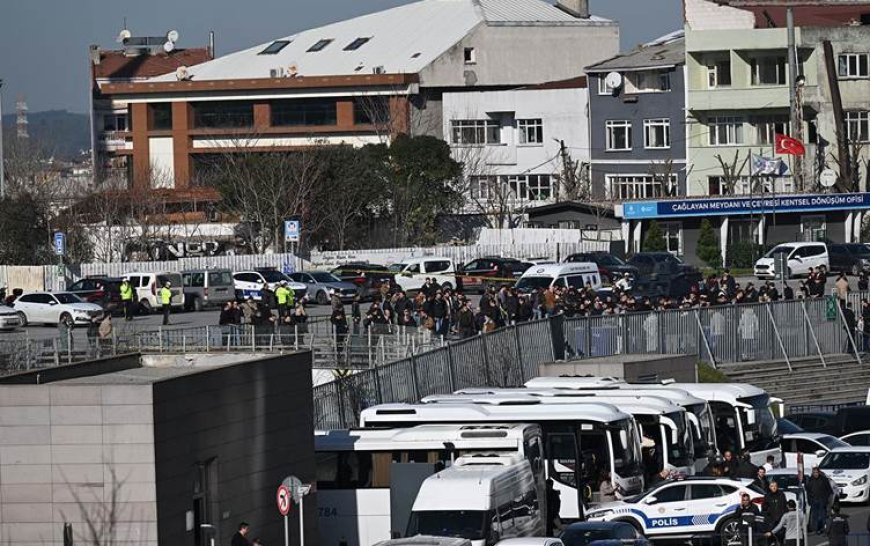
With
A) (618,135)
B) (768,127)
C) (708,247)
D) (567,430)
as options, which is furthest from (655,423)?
(618,135)

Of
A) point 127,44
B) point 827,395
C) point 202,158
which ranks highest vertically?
point 127,44

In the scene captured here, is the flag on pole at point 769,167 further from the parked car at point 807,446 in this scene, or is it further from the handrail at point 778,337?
the parked car at point 807,446

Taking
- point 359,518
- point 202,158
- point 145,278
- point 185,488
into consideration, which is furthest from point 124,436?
point 202,158

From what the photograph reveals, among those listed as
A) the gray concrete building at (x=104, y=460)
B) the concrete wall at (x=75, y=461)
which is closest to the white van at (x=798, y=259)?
the gray concrete building at (x=104, y=460)

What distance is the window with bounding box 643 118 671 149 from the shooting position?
88688 millimetres

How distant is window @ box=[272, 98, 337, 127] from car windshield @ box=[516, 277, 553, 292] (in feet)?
167

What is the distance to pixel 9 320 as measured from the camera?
57.5m

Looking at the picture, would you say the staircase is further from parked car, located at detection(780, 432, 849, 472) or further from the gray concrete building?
the gray concrete building

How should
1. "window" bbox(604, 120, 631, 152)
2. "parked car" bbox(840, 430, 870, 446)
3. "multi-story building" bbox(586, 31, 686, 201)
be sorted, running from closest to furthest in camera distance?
"parked car" bbox(840, 430, 870, 446) < "multi-story building" bbox(586, 31, 686, 201) < "window" bbox(604, 120, 631, 152)

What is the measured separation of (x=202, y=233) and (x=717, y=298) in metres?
44.9

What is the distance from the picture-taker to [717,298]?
160 feet

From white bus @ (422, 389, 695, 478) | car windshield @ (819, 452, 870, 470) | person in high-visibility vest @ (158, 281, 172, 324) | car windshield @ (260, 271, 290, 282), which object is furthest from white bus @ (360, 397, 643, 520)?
car windshield @ (260, 271, 290, 282)

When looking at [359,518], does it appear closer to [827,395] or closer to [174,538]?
[174,538]

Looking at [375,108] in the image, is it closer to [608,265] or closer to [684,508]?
[608,265]
